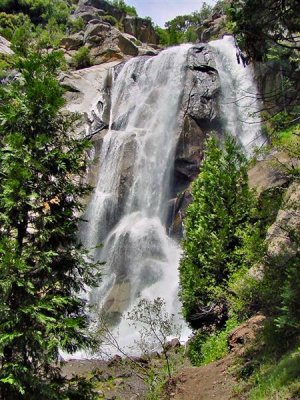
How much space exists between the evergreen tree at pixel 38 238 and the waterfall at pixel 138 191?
35.2ft

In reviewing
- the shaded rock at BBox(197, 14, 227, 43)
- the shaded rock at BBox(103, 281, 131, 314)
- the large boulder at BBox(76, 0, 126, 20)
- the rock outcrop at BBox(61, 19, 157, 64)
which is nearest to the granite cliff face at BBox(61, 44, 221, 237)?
the shaded rock at BBox(103, 281, 131, 314)

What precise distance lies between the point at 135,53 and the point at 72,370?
130 ft

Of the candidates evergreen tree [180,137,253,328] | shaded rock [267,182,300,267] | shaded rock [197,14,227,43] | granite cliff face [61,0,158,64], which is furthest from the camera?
shaded rock [197,14,227,43]

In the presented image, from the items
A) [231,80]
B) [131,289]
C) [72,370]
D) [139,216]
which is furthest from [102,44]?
[72,370]

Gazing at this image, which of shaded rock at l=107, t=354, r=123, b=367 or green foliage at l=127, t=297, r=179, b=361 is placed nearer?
green foliage at l=127, t=297, r=179, b=361

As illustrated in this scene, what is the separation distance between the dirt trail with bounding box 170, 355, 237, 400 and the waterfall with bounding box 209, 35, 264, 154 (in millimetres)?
17423

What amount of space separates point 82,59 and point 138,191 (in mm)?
26330

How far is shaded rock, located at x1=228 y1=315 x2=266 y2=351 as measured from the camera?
37.2 feet

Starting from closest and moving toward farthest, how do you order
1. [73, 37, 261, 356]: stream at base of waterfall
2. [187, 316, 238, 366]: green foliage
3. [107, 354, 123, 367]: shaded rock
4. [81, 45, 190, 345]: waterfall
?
[187, 316, 238, 366]: green foliage
[107, 354, 123, 367]: shaded rock
[73, 37, 261, 356]: stream at base of waterfall
[81, 45, 190, 345]: waterfall

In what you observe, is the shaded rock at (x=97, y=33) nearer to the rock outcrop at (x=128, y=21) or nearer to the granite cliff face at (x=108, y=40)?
the granite cliff face at (x=108, y=40)

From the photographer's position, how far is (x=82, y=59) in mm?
48938

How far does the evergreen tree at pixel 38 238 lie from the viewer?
27.3 ft

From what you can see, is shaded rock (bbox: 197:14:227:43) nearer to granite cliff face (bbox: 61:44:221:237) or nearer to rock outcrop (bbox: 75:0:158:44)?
rock outcrop (bbox: 75:0:158:44)

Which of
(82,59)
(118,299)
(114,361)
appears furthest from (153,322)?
(82,59)
